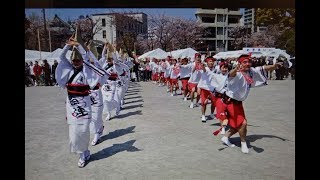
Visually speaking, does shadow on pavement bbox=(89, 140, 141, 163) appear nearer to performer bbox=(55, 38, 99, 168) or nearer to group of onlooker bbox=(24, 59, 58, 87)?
performer bbox=(55, 38, 99, 168)

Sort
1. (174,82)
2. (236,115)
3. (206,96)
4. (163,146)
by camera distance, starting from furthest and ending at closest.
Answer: (174,82), (206,96), (236,115), (163,146)

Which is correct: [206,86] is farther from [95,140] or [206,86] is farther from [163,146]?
[95,140]

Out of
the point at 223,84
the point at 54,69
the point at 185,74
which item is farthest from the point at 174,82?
the point at 54,69

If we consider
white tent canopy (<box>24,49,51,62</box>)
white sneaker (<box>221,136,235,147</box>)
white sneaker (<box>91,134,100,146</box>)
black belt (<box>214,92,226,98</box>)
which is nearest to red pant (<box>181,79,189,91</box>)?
black belt (<box>214,92,226,98</box>)

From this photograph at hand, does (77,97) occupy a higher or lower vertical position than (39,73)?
lower

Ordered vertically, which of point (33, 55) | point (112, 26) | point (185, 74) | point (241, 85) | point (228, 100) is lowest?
point (228, 100)

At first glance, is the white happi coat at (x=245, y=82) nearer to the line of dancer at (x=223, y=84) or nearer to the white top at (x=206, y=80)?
the line of dancer at (x=223, y=84)
